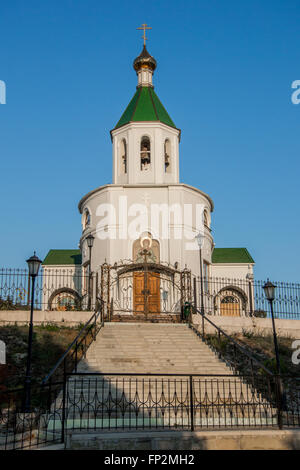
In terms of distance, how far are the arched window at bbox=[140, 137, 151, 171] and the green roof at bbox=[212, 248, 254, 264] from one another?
797cm

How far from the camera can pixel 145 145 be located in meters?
27.4

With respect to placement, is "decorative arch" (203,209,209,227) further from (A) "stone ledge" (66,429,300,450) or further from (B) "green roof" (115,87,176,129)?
(A) "stone ledge" (66,429,300,450)

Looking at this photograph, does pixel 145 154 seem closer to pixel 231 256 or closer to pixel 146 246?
pixel 146 246

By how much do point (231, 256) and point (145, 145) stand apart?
9254mm

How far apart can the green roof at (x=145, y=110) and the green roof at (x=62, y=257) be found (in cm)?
895

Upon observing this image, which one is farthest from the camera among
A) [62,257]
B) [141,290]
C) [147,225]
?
[62,257]

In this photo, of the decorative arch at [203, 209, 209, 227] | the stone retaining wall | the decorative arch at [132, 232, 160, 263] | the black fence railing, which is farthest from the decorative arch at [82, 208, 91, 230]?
the black fence railing

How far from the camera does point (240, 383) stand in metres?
12.9

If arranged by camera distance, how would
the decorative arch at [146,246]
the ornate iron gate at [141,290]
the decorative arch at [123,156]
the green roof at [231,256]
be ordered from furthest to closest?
the green roof at [231,256]
the decorative arch at [123,156]
the decorative arch at [146,246]
the ornate iron gate at [141,290]

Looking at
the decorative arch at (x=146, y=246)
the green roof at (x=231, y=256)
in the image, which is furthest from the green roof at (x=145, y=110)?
the green roof at (x=231, y=256)

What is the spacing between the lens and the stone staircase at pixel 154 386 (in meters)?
10.4

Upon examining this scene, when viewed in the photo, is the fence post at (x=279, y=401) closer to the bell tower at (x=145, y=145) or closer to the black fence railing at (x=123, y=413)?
the black fence railing at (x=123, y=413)

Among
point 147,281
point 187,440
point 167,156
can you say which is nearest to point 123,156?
point 167,156
